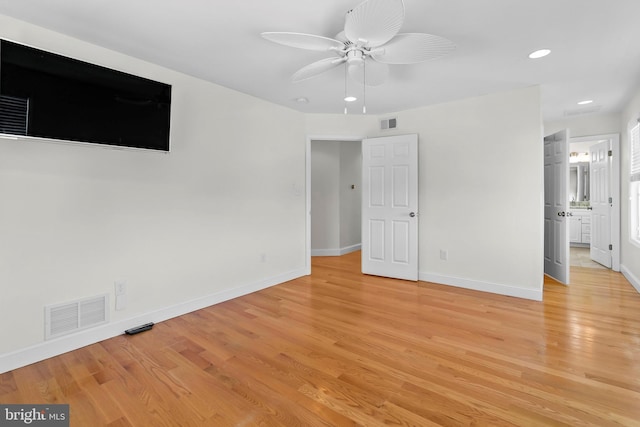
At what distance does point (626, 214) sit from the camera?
4.33m

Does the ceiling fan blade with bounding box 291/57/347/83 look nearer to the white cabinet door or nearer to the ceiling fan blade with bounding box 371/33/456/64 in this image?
the ceiling fan blade with bounding box 371/33/456/64

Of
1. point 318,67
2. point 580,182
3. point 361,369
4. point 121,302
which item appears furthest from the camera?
point 580,182

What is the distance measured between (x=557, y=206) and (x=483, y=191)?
130cm

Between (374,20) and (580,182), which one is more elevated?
(374,20)

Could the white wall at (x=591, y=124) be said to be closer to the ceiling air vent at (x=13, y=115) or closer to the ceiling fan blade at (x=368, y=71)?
the ceiling fan blade at (x=368, y=71)

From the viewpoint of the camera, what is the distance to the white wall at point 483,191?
11.9ft

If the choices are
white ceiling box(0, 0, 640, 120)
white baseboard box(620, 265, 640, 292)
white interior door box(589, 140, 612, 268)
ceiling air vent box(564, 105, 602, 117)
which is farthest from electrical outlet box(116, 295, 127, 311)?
white interior door box(589, 140, 612, 268)

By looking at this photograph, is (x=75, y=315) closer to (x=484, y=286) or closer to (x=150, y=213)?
(x=150, y=213)

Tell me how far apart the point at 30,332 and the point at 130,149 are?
1572 millimetres

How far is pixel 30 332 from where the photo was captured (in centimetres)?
228

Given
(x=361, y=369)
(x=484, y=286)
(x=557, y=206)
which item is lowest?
(x=361, y=369)

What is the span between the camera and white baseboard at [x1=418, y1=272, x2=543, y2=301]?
3631 mm

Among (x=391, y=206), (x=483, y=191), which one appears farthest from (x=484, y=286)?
(x=391, y=206)

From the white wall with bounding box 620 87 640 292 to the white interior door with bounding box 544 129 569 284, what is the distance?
2.44ft
